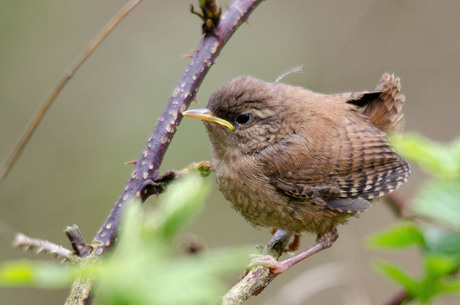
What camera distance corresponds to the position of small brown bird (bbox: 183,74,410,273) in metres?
3.40

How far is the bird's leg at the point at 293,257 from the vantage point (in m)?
2.78

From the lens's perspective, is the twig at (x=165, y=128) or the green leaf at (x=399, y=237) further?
the twig at (x=165, y=128)

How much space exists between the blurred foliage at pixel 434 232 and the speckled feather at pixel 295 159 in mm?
2624

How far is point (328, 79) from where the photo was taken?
6805 mm

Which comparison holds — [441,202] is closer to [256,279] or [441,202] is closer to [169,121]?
[169,121]

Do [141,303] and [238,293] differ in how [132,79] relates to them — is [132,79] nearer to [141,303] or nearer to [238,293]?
[238,293]

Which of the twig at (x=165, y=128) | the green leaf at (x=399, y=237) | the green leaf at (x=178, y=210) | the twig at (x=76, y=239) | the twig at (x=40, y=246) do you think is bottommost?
the green leaf at (x=399, y=237)

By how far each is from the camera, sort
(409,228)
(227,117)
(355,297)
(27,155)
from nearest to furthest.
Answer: (409,228), (355,297), (227,117), (27,155)

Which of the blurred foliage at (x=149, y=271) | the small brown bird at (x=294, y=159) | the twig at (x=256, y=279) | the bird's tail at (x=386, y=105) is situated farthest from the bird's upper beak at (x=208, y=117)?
the blurred foliage at (x=149, y=271)

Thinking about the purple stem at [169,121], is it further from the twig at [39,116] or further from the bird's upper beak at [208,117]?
the bird's upper beak at [208,117]

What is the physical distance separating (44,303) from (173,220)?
19.2 feet

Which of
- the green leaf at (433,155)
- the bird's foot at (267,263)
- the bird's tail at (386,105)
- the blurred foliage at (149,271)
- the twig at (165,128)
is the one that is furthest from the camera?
the bird's tail at (386,105)

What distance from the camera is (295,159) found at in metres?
3.46

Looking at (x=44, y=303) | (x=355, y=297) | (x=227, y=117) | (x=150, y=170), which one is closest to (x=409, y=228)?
(x=150, y=170)
